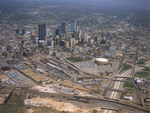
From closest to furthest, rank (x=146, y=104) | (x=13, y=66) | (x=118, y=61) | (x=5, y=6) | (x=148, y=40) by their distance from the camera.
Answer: (x=146, y=104)
(x=13, y=66)
(x=118, y=61)
(x=148, y=40)
(x=5, y=6)

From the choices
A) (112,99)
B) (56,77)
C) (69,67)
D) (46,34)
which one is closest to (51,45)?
(46,34)

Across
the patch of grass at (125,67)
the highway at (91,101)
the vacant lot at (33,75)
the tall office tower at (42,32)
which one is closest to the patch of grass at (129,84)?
the patch of grass at (125,67)

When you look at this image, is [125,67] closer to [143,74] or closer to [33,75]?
[143,74]

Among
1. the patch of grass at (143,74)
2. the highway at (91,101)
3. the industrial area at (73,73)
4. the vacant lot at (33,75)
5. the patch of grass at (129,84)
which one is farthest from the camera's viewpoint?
the patch of grass at (143,74)

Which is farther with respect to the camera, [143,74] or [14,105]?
[143,74]

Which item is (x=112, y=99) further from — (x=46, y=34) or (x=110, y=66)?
(x=46, y=34)

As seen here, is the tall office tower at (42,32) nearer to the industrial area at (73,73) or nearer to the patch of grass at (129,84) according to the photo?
the industrial area at (73,73)

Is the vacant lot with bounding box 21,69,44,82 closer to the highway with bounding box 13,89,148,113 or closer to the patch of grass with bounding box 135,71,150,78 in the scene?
the highway with bounding box 13,89,148,113

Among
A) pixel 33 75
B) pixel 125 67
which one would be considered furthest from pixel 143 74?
pixel 33 75

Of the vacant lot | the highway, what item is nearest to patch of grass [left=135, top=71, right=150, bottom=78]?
the highway

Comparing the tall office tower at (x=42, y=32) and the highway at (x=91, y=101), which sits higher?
the tall office tower at (x=42, y=32)

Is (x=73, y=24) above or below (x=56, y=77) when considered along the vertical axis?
above
